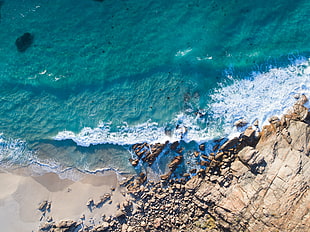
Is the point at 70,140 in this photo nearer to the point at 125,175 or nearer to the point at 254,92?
the point at 125,175

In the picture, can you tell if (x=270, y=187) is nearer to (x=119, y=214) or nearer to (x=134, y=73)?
(x=119, y=214)

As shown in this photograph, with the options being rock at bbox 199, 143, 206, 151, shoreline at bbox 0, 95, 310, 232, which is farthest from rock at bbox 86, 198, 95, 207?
rock at bbox 199, 143, 206, 151

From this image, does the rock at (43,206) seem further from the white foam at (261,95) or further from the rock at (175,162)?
the white foam at (261,95)

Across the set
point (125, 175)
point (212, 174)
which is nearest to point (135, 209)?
point (125, 175)

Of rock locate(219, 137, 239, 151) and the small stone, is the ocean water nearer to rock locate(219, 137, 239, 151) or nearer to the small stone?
the small stone

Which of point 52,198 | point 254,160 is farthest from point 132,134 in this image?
point 254,160
